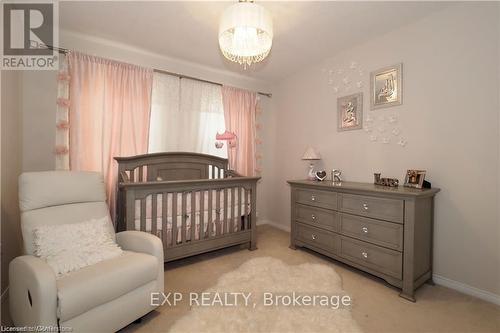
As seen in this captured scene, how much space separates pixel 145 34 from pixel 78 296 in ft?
8.25

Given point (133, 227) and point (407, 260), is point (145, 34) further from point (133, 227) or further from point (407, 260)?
point (407, 260)

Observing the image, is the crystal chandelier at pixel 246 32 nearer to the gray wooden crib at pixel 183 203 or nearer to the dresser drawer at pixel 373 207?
the gray wooden crib at pixel 183 203

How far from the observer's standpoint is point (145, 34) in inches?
102

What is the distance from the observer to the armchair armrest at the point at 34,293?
1208 millimetres

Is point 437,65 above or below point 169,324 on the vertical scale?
above

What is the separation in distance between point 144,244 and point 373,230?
1993 millimetres

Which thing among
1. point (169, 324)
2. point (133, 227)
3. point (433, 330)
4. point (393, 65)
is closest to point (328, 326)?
point (433, 330)

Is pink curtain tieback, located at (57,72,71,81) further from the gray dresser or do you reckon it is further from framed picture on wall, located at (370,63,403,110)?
framed picture on wall, located at (370,63,403,110)

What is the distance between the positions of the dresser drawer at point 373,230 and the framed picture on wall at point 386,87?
50.2 inches

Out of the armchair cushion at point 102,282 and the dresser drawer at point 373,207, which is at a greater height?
the dresser drawer at point 373,207

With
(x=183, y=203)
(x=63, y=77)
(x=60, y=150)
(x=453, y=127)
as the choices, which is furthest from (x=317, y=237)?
(x=63, y=77)

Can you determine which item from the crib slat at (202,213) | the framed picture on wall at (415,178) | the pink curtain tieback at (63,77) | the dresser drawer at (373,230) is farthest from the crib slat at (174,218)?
the framed picture on wall at (415,178)

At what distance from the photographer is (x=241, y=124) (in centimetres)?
374

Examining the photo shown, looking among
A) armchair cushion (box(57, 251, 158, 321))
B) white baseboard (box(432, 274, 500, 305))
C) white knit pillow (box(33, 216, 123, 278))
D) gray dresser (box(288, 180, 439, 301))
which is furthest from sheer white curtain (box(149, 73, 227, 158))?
white baseboard (box(432, 274, 500, 305))
